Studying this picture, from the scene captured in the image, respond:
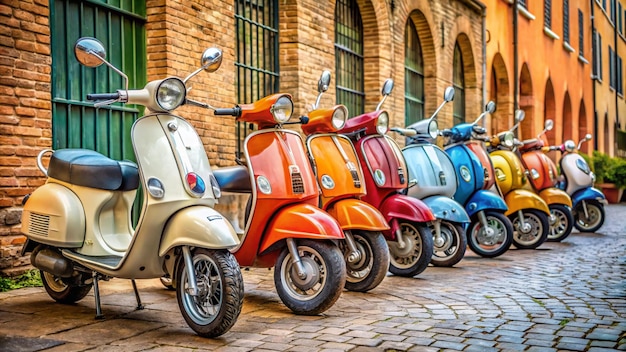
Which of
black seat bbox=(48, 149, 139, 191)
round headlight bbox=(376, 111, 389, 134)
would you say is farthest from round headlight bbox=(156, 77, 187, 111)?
round headlight bbox=(376, 111, 389, 134)

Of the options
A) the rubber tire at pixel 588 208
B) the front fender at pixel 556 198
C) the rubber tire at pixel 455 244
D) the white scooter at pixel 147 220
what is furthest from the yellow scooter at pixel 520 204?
the white scooter at pixel 147 220

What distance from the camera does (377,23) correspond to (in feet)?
39.2

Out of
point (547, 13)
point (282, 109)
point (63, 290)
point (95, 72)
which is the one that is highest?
point (547, 13)

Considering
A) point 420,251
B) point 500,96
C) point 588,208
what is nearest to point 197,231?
point 420,251

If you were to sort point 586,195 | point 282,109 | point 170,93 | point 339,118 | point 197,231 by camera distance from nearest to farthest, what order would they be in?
point 197,231 < point 170,93 < point 282,109 < point 339,118 < point 586,195

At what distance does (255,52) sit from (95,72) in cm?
292

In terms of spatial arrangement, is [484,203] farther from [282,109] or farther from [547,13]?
[547,13]

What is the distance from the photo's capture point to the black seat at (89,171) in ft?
15.1

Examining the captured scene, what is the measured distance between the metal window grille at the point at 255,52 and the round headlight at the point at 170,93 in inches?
173

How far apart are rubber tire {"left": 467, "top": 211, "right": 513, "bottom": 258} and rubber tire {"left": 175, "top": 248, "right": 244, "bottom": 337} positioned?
170 inches

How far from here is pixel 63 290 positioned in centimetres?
482

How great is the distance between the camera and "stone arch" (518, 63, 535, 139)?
843 inches

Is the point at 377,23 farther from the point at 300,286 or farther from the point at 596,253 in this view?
the point at 300,286

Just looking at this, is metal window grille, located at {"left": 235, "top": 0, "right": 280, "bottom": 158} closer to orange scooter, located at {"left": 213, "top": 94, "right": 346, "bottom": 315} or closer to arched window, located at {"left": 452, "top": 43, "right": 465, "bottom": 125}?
orange scooter, located at {"left": 213, "top": 94, "right": 346, "bottom": 315}
